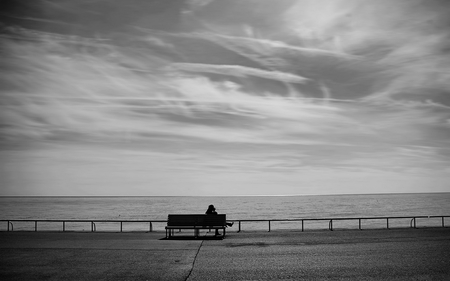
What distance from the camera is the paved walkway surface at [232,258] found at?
9867mm

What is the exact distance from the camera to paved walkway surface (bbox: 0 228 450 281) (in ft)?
32.4

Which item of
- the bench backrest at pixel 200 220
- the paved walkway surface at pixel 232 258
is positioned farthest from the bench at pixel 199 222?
the paved walkway surface at pixel 232 258

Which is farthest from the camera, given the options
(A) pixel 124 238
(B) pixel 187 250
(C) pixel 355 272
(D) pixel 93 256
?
(A) pixel 124 238

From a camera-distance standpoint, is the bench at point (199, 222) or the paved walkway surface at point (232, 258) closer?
the paved walkway surface at point (232, 258)

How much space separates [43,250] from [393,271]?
11.8 meters

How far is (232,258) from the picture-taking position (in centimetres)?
1214

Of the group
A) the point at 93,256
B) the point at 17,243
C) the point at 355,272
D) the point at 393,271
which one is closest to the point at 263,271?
the point at 355,272

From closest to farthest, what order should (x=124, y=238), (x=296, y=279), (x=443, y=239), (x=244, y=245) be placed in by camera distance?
(x=296, y=279) → (x=244, y=245) → (x=443, y=239) → (x=124, y=238)

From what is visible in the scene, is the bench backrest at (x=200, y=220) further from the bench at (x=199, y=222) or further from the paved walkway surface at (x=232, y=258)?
the paved walkway surface at (x=232, y=258)

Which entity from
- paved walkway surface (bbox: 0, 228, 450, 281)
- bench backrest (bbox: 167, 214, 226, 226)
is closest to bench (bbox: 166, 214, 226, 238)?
bench backrest (bbox: 167, 214, 226, 226)

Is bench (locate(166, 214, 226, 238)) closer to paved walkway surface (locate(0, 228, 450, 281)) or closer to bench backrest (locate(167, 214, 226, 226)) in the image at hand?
bench backrest (locate(167, 214, 226, 226))

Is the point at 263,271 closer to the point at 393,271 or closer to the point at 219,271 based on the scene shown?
the point at 219,271

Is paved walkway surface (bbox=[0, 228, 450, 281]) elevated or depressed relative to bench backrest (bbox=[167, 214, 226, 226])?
depressed

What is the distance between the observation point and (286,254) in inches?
502
